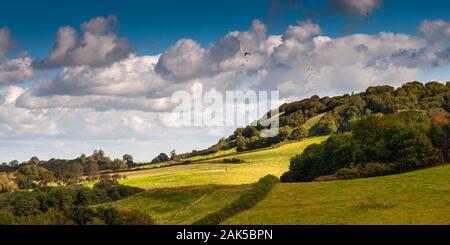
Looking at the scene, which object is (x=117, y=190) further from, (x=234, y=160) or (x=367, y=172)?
(x=367, y=172)

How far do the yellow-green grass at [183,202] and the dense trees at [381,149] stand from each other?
20.8 meters

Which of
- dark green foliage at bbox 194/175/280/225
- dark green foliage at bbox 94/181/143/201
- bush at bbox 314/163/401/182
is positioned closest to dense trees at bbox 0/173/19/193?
dark green foliage at bbox 94/181/143/201

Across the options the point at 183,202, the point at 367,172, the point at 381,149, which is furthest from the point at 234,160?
the point at 367,172

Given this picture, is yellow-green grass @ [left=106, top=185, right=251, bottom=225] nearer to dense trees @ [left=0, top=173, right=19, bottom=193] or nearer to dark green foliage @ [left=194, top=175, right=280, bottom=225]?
dark green foliage @ [left=194, top=175, right=280, bottom=225]

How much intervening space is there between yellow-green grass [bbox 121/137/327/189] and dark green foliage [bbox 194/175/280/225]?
45310 millimetres

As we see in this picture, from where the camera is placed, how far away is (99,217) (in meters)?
71.4

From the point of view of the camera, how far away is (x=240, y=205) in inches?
2840

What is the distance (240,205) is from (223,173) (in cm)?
7373

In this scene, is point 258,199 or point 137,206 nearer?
point 258,199

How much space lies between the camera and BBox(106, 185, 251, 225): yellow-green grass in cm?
8375

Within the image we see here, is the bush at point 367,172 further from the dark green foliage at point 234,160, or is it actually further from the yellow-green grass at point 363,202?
the dark green foliage at point 234,160
